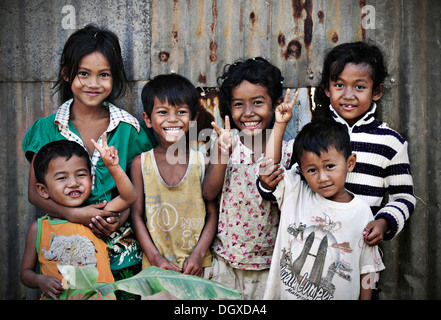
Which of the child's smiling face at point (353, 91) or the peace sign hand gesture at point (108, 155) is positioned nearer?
the peace sign hand gesture at point (108, 155)

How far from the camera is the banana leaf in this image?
2.07 m

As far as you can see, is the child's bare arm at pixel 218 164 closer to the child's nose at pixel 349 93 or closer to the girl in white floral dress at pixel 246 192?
the girl in white floral dress at pixel 246 192

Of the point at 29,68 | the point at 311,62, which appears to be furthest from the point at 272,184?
the point at 29,68

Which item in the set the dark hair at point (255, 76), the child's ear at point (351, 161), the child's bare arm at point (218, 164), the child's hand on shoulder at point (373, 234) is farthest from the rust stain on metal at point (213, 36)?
the child's hand on shoulder at point (373, 234)

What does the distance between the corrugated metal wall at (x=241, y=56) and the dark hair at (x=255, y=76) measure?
9.6 inches

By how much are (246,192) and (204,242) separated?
0.39m

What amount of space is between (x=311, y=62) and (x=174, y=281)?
5.98 ft

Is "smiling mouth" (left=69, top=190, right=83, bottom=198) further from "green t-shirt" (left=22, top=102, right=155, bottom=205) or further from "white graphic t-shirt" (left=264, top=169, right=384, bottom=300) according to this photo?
"white graphic t-shirt" (left=264, top=169, right=384, bottom=300)

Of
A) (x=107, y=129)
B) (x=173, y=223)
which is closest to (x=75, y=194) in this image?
(x=107, y=129)

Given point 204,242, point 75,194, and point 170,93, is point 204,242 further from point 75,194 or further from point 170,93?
point 170,93

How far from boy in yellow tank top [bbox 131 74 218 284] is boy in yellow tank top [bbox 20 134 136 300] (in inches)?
8.0

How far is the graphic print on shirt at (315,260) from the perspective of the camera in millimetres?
2375

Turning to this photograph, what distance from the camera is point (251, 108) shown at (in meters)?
2.78

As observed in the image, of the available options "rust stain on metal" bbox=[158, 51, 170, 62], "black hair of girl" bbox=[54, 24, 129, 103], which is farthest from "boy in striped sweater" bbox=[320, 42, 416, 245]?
"black hair of girl" bbox=[54, 24, 129, 103]
